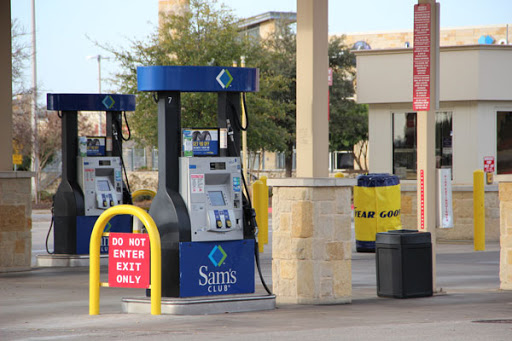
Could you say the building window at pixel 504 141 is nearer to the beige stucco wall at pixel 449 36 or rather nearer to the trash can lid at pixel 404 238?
the trash can lid at pixel 404 238

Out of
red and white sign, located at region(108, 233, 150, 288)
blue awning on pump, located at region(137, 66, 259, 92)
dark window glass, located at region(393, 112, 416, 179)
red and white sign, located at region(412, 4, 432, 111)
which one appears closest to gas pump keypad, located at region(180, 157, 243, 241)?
red and white sign, located at region(108, 233, 150, 288)

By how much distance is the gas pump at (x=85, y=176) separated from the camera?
55.9 feet

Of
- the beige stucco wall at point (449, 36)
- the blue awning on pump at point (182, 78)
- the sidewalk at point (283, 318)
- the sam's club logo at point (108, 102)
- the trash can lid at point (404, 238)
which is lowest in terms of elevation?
the sidewalk at point (283, 318)

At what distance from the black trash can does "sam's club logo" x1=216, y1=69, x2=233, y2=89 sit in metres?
3.03

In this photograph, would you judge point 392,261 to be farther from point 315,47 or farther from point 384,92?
point 384,92

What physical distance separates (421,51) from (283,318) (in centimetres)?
453

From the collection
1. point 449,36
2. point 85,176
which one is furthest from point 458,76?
point 449,36

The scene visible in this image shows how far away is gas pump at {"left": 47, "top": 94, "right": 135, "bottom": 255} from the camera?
17.0 metres

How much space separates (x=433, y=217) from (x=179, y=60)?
2659 centimetres

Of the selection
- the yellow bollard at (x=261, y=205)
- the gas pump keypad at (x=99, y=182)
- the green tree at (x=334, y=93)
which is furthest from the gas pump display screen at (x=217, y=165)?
the green tree at (x=334, y=93)

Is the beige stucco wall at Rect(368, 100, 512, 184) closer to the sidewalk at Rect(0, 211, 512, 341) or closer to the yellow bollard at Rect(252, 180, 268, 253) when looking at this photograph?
the yellow bollard at Rect(252, 180, 268, 253)

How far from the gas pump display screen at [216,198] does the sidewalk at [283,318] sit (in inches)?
50.8

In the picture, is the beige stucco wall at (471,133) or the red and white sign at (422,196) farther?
the beige stucco wall at (471,133)

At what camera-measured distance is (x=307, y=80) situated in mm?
11250
